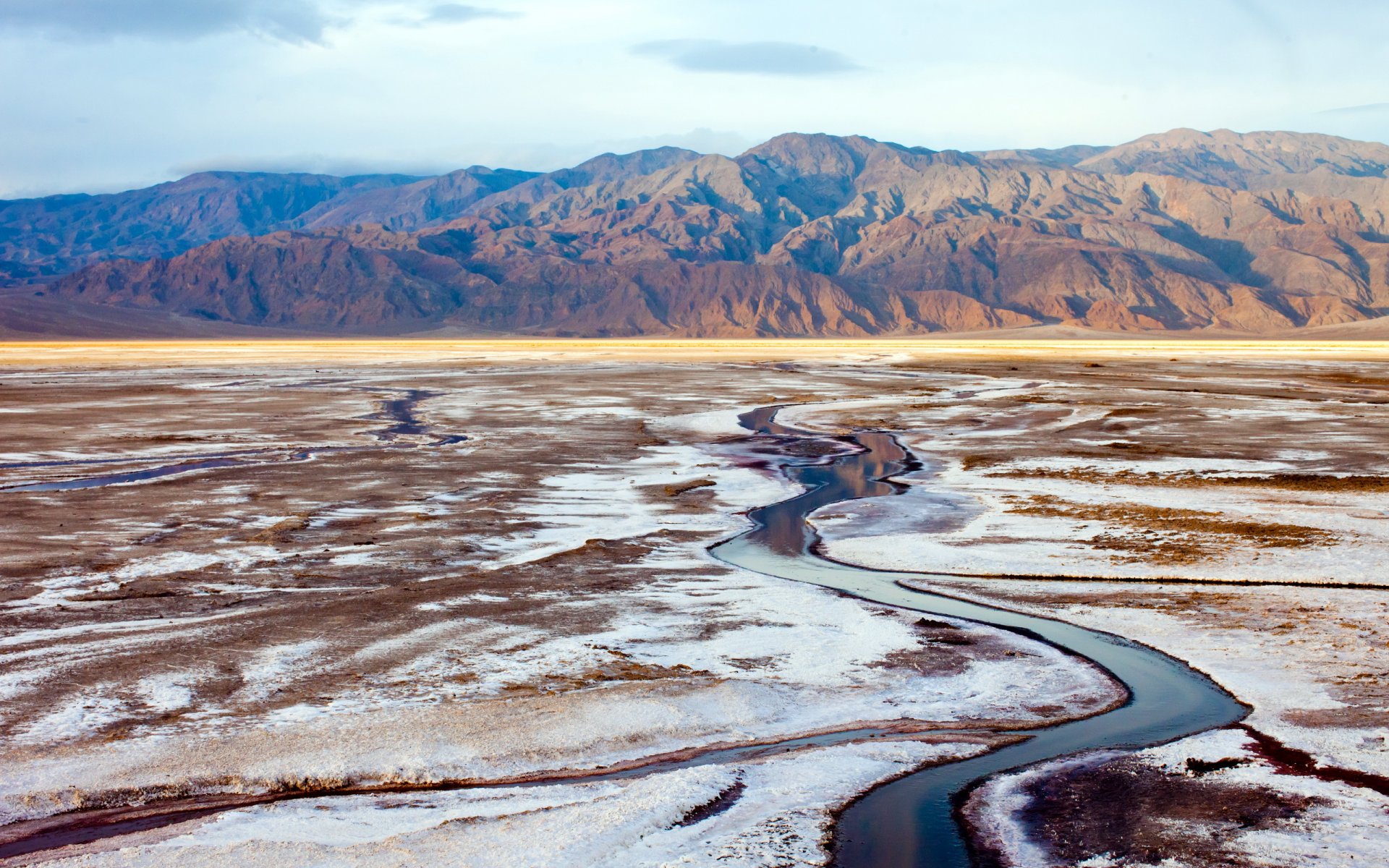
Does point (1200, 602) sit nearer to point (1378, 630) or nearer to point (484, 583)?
point (1378, 630)

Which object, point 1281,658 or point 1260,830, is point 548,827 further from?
point 1281,658

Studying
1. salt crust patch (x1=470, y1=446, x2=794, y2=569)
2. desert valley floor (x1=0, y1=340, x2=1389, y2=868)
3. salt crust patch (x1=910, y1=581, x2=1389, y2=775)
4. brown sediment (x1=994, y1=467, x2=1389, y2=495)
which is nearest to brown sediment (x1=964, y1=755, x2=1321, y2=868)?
desert valley floor (x1=0, y1=340, x2=1389, y2=868)

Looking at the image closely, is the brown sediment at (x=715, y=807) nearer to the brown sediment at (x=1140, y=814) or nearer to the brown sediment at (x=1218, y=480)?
the brown sediment at (x=1140, y=814)

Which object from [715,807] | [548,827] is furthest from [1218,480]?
[548,827]

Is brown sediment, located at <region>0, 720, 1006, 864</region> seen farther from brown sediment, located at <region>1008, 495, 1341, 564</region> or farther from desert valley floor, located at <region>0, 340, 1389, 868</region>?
brown sediment, located at <region>1008, 495, 1341, 564</region>

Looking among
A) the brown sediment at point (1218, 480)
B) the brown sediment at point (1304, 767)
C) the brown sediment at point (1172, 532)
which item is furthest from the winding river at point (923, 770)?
the brown sediment at point (1218, 480)

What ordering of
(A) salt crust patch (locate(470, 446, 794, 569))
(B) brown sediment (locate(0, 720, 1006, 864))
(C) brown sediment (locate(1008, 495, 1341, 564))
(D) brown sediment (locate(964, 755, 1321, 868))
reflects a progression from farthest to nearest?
(A) salt crust patch (locate(470, 446, 794, 569)) < (C) brown sediment (locate(1008, 495, 1341, 564)) < (B) brown sediment (locate(0, 720, 1006, 864)) < (D) brown sediment (locate(964, 755, 1321, 868))
